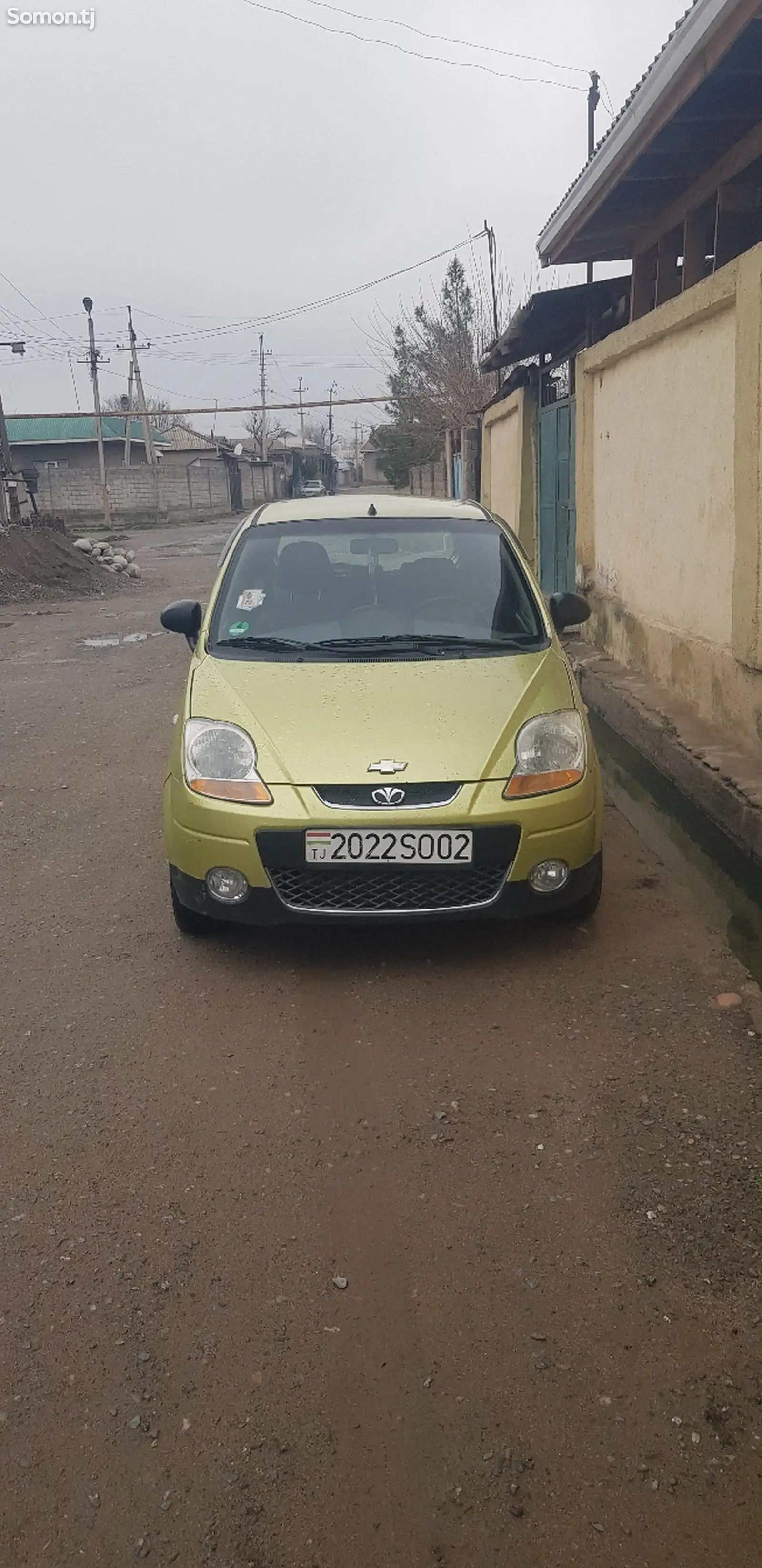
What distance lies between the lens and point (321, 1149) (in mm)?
3018

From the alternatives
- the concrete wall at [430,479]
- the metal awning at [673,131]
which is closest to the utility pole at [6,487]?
the concrete wall at [430,479]

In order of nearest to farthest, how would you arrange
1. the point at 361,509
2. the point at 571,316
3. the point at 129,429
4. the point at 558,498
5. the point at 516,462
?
the point at 361,509, the point at 571,316, the point at 558,498, the point at 516,462, the point at 129,429

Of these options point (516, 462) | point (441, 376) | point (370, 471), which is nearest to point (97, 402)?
point (441, 376)

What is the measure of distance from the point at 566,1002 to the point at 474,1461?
189 cm

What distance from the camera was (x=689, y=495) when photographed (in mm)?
7316

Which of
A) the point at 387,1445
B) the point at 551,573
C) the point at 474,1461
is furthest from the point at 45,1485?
the point at 551,573

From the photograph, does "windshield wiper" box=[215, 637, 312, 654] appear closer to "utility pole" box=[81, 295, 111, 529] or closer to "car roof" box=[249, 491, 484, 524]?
"car roof" box=[249, 491, 484, 524]

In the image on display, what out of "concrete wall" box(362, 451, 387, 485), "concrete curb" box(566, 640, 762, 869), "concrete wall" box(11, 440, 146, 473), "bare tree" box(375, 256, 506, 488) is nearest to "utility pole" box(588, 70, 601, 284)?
"bare tree" box(375, 256, 506, 488)

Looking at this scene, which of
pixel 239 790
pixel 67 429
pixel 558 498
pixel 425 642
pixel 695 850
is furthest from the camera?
pixel 67 429

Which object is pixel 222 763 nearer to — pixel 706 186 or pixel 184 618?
pixel 184 618

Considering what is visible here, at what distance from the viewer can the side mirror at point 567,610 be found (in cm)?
528

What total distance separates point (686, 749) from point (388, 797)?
3.06 metres

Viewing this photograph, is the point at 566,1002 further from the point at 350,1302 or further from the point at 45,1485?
the point at 45,1485

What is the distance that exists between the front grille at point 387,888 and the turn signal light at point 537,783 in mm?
258
